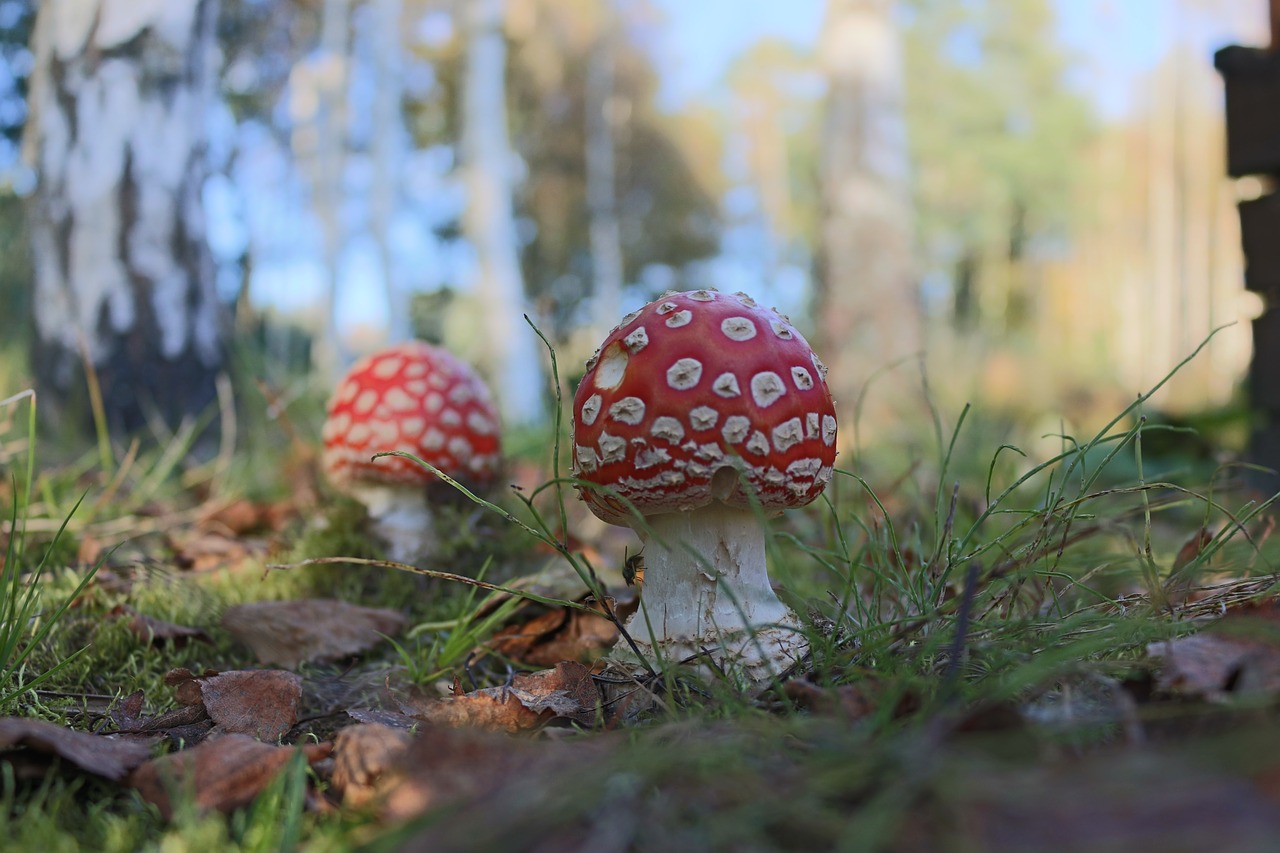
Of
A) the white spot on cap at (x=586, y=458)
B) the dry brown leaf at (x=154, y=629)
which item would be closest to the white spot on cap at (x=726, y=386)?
the white spot on cap at (x=586, y=458)

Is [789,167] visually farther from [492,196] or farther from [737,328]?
[737,328]

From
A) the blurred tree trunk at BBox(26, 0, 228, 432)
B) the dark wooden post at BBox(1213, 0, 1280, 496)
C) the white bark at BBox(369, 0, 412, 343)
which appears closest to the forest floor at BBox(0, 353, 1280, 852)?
the blurred tree trunk at BBox(26, 0, 228, 432)

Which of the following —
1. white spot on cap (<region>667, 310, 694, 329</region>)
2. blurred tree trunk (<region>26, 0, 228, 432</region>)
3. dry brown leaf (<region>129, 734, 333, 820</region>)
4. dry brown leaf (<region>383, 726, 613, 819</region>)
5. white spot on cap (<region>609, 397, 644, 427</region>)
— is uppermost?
blurred tree trunk (<region>26, 0, 228, 432</region>)

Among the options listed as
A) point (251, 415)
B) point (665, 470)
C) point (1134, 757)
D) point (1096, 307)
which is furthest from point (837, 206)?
point (1096, 307)

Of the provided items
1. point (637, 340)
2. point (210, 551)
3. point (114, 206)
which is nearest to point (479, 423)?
point (210, 551)

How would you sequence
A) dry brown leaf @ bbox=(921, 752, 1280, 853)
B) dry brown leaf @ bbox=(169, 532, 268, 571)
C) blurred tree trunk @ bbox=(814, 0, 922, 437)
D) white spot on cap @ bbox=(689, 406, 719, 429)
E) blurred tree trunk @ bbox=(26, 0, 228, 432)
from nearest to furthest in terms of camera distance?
dry brown leaf @ bbox=(921, 752, 1280, 853) → white spot on cap @ bbox=(689, 406, 719, 429) → dry brown leaf @ bbox=(169, 532, 268, 571) → blurred tree trunk @ bbox=(26, 0, 228, 432) → blurred tree trunk @ bbox=(814, 0, 922, 437)

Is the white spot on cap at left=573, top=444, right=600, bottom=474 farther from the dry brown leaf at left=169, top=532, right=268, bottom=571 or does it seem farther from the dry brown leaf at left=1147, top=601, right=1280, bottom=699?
the dry brown leaf at left=169, top=532, right=268, bottom=571
